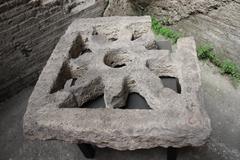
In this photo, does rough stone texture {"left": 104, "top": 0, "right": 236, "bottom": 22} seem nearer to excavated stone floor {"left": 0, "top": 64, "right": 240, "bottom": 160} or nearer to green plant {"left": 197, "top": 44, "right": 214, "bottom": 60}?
green plant {"left": 197, "top": 44, "right": 214, "bottom": 60}

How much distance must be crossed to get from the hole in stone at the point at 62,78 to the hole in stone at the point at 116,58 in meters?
0.26

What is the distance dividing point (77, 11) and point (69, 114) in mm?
1776

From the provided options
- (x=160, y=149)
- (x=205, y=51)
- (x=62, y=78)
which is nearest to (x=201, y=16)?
(x=205, y=51)

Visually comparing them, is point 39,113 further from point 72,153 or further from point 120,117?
point 72,153

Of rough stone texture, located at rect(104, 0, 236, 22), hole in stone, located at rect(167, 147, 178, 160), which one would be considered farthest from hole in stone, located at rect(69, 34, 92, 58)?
rough stone texture, located at rect(104, 0, 236, 22)

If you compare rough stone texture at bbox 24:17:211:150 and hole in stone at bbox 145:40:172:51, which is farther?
hole in stone at bbox 145:40:172:51

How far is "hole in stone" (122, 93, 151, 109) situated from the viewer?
1.46 m

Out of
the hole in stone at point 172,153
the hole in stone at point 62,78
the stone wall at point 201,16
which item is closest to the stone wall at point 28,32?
the stone wall at point 201,16

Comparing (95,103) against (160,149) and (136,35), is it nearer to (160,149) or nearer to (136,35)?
(136,35)

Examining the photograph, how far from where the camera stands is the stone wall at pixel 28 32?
2.44m

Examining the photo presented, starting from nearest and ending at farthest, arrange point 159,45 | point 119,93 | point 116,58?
point 119,93, point 116,58, point 159,45

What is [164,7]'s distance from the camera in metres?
3.00

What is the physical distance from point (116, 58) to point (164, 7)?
1544 mm

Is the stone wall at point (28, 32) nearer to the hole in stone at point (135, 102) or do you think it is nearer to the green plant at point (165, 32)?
the green plant at point (165, 32)
